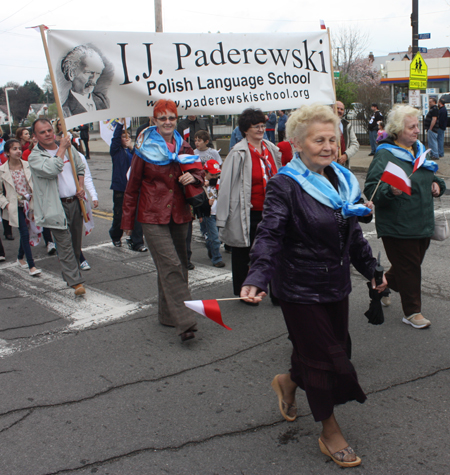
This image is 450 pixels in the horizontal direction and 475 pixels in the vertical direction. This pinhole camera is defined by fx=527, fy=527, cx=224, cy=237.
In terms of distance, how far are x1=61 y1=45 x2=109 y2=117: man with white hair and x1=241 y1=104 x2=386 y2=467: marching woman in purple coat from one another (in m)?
3.09

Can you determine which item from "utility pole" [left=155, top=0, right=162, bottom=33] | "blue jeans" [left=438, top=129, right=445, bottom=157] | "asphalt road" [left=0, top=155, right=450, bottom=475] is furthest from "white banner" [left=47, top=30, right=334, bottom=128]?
"utility pole" [left=155, top=0, right=162, bottom=33]

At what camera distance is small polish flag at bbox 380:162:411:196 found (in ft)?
13.2

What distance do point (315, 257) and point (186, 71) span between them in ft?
11.7

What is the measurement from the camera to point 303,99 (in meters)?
6.26

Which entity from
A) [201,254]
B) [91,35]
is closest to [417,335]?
[201,254]

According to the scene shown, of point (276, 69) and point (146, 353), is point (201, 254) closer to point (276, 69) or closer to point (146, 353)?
point (276, 69)

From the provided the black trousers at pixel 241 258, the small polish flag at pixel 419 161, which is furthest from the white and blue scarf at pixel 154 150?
the small polish flag at pixel 419 161

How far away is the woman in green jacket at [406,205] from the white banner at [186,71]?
1.95 metres

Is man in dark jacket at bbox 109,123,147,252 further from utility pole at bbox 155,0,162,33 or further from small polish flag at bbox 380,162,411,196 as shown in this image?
utility pole at bbox 155,0,162,33

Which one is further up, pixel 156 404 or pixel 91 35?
pixel 91 35

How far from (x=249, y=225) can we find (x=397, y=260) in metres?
1.39

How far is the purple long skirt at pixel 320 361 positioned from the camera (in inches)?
109

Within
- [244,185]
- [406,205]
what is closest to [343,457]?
[406,205]

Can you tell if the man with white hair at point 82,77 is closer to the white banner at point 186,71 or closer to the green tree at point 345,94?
the white banner at point 186,71
